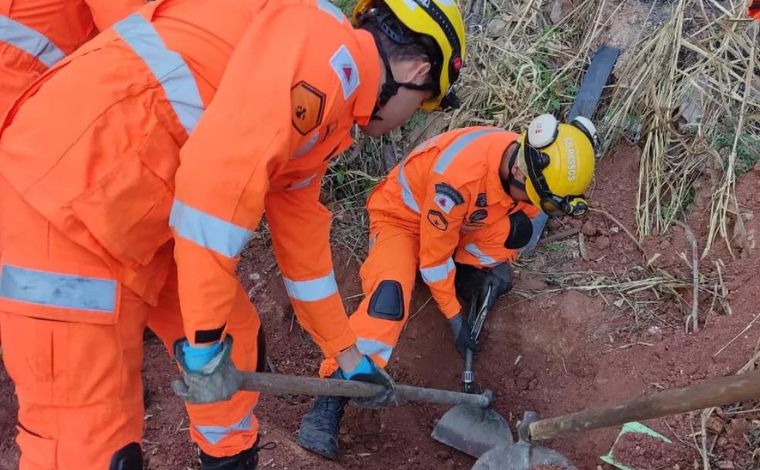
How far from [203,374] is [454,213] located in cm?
200

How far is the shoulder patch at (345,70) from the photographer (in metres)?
1.82

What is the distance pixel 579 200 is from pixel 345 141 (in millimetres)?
1601

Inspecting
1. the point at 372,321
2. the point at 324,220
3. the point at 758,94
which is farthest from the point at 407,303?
the point at 758,94

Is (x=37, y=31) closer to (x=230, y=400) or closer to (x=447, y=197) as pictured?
(x=230, y=400)

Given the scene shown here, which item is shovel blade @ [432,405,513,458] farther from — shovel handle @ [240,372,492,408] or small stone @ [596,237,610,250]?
small stone @ [596,237,610,250]

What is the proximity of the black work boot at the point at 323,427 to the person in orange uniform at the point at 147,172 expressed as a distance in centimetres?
143

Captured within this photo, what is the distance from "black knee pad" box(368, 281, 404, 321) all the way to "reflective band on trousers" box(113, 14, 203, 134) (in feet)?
6.44

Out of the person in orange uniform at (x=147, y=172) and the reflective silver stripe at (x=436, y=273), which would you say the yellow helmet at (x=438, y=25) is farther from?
the reflective silver stripe at (x=436, y=273)

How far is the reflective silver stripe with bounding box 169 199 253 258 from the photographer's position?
172 centimetres

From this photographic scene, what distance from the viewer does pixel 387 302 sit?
3705mm

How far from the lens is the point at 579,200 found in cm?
336

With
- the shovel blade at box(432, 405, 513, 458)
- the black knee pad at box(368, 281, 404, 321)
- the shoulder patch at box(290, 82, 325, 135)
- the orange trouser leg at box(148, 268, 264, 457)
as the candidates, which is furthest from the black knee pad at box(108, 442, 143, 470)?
the shovel blade at box(432, 405, 513, 458)

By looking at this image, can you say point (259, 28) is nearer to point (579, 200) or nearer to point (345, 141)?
point (345, 141)

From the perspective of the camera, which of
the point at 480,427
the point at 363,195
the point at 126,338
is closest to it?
the point at 126,338
